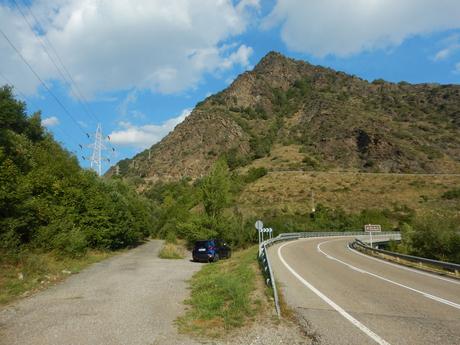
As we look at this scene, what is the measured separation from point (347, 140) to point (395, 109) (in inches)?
1103

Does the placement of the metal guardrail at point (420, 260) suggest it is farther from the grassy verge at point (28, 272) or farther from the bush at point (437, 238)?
the grassy verge at point (28, 272)

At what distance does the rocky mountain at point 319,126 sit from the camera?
10350 cm

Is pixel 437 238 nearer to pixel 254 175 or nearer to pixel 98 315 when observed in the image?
pixel 98 315

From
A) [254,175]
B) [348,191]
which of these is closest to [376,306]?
Answer: [348,191]

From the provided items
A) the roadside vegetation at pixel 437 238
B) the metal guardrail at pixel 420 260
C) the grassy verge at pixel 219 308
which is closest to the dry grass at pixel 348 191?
the metal guardrail at pixel 420 260

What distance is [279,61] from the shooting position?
18125 cm

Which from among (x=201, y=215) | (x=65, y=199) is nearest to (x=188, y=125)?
(x=201, y=215)

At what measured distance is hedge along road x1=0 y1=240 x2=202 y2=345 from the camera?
22.7 feet

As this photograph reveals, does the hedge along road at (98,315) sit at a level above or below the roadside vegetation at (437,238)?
below

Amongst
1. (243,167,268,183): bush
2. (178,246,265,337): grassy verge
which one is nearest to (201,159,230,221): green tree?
(178,246,265,337): grassy verge

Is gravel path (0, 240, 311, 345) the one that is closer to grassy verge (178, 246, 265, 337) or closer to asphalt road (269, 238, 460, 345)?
grassy verge (178, 246, 265, 337)

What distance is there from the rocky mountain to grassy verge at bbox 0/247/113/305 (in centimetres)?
8492

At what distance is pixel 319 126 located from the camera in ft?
427

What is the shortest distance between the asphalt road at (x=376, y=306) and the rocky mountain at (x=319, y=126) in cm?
8646
